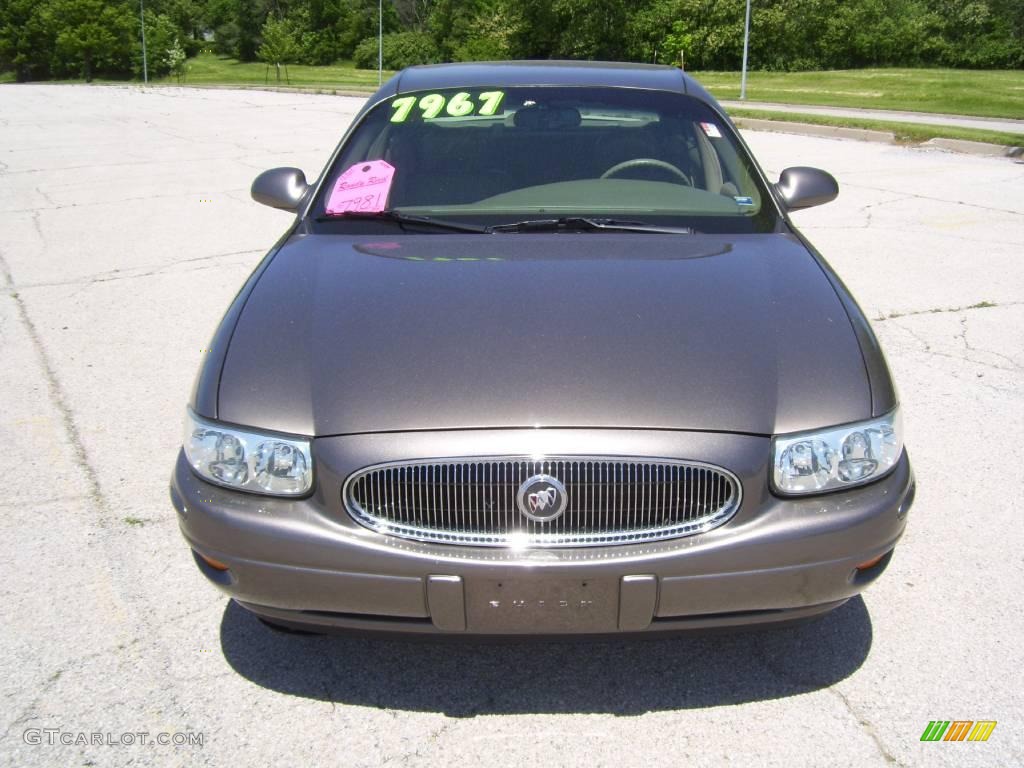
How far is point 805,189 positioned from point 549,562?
2226mm

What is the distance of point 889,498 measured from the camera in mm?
2391

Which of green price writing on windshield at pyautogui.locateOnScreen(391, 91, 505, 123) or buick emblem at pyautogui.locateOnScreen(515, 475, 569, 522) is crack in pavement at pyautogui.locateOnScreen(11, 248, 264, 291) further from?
buick emblem at pyautogui.locateOnScreen(515, 475, 569, 522)

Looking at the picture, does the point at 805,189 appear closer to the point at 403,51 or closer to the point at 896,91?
the point at 896,91

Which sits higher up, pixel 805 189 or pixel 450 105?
pixel 450 105

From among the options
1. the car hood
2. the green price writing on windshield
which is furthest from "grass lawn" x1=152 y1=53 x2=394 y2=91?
the car hood

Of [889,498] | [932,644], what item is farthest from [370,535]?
[932,644]

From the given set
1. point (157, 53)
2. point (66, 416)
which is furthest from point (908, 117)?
point (157, 53)

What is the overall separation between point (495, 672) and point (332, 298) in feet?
3.69

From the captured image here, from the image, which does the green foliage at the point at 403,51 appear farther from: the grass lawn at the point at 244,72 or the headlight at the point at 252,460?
the headlight at the point at 252,460

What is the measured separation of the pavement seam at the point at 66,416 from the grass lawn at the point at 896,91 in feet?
70.5

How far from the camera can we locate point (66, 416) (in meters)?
4.62

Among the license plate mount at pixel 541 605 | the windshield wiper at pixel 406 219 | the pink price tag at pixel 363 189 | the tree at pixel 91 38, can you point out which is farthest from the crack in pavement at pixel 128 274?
the tree at pixel 91 38

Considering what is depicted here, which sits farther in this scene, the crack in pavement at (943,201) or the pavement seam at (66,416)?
the crack in pavement at (943,201)

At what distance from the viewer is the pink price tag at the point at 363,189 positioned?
11.5 ft
